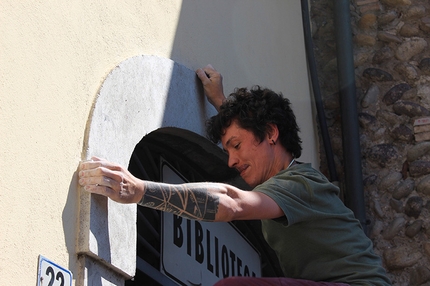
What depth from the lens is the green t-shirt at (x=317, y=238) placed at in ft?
8.40

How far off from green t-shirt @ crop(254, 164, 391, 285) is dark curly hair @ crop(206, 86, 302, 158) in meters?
0.36

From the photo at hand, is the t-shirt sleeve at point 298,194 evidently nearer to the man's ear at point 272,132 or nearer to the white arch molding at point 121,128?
the man's ear at point 272,132

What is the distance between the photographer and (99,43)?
8.87 ft

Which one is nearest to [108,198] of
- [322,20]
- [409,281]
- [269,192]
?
[269,192]

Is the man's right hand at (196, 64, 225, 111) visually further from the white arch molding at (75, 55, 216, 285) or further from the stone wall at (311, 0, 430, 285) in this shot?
the stone wall at (311, 0, 430, 285)

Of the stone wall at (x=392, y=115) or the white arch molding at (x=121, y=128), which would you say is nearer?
the white arch molding at (x=121, y=128)

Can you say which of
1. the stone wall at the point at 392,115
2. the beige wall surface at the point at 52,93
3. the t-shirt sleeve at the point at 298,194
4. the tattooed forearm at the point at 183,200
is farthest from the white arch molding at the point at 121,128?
the stone wall at the point at 392,115

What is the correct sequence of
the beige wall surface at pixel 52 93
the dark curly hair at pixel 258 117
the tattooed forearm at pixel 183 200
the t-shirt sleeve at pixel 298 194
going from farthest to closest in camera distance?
the dark curly hair at pixel 258 117 → the t-shirt sleeve at pixel 298 194 → the tattooed forearm at pixel 183 200 → the beige wall surface at pixel 52 93

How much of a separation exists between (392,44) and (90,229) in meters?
3.21

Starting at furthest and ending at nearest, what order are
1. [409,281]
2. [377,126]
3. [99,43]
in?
[377,126], [409,281], [99,43]

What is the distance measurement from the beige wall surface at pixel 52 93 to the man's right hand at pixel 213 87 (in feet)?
0.31

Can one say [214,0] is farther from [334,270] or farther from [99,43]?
[334,270]

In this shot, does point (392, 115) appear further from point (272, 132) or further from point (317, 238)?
point (317, 238)

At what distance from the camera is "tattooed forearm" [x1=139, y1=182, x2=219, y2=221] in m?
2.34
